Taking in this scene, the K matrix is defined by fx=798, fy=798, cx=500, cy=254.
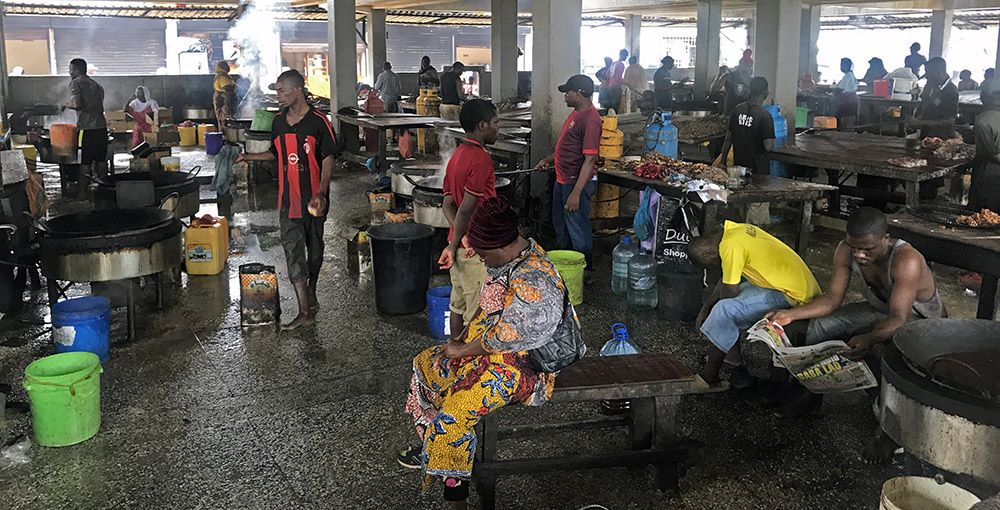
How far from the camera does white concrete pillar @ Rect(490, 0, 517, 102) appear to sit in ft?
61.5

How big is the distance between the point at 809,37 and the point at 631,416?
25.1 metres

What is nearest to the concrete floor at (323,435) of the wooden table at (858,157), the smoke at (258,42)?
the wooden table at (858,157)

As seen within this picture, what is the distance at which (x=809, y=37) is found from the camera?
26.0 metres

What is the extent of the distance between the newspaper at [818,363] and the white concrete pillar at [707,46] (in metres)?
15.3

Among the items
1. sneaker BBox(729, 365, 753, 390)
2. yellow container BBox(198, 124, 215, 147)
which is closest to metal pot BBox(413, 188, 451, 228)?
sneaker BBox(729, 365, 753, 390)

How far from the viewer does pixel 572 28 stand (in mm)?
8781

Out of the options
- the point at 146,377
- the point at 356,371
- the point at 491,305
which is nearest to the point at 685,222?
the point at 356,371

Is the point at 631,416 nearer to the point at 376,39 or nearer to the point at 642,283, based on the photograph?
the point at 642,283

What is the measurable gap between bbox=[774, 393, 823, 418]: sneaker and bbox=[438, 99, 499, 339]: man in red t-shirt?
201 cm

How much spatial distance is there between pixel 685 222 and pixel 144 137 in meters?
13.2

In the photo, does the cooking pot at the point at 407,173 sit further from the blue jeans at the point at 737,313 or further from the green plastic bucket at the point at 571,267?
the blue jeans at the point at 737,313

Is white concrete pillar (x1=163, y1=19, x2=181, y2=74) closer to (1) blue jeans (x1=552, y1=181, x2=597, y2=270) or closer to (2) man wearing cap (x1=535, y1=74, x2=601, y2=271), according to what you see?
(1) blue jeans (x1=552, y1=181, x2=597, y2=270)

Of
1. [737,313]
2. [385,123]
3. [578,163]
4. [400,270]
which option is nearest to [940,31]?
[385,123]

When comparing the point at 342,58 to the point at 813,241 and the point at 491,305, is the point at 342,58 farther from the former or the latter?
the point at 491,305
